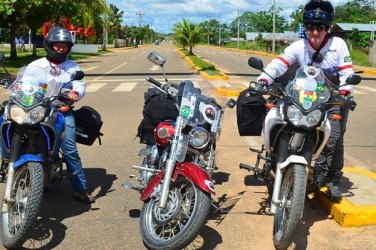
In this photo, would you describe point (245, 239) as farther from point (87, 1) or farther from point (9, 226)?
point (87, 1)

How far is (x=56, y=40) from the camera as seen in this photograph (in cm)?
448

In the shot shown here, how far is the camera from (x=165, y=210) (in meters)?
3.57

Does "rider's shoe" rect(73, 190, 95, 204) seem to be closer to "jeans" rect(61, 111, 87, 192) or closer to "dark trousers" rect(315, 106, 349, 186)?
"jeans" rect(61, 111, 87, 192)

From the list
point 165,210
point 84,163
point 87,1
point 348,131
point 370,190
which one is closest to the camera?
point 165,210

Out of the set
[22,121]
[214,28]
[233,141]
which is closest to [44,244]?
[22,121]

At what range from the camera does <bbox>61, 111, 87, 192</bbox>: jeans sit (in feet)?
14.8

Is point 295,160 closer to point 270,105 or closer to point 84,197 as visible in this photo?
point 270,105

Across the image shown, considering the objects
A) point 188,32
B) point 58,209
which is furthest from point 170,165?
point 188,32

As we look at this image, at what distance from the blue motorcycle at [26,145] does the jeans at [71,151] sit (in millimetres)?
339

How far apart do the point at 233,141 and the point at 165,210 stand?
171 inches

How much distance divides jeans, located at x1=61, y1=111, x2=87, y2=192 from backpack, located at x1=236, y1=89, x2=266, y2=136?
5.20 ft

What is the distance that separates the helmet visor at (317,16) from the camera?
4.18 meters

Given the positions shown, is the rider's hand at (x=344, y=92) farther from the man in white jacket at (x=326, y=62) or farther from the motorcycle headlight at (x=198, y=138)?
the motorcycle headlight at (x=198, y=138)

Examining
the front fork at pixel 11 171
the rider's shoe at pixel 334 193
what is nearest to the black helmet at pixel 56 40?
the front fork at pixel 11 171
